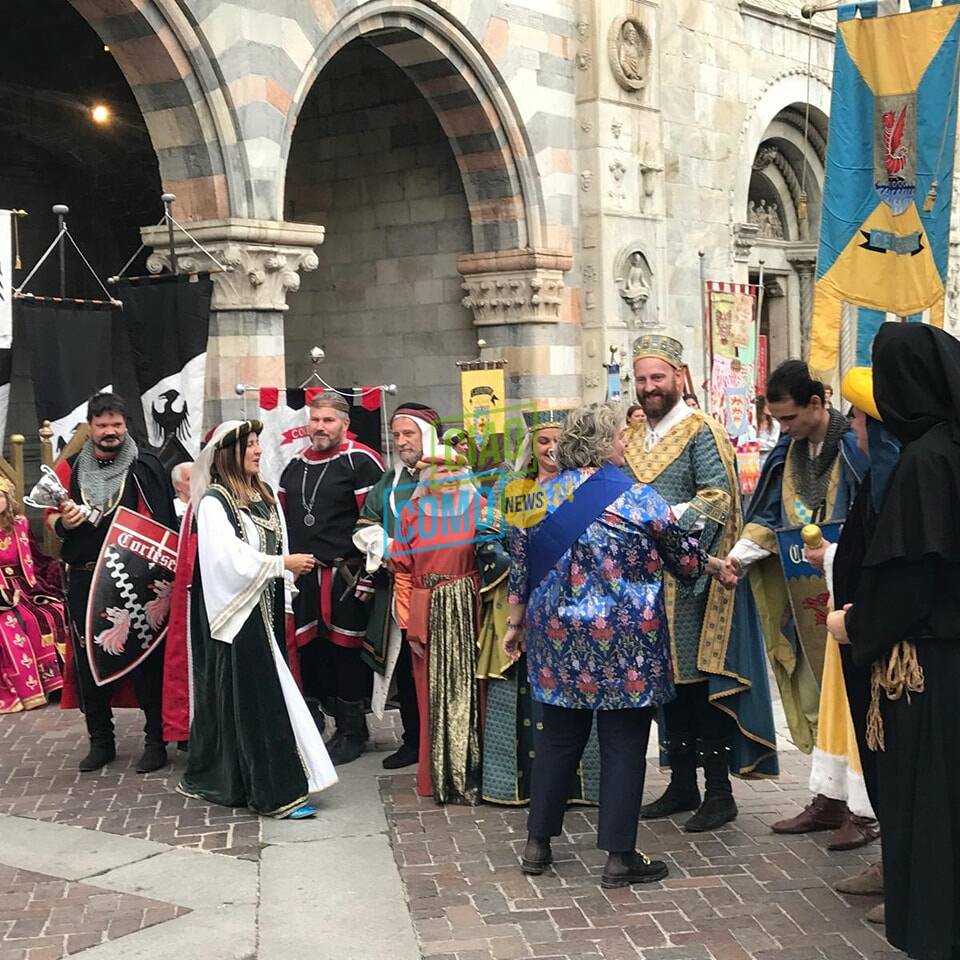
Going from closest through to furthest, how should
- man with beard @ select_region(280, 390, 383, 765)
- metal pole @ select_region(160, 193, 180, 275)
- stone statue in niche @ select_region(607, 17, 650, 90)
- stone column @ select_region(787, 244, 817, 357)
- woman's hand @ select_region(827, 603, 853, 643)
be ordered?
woman's hand @ select_region(827, 603, 853, 643) → man with beard @ select_region(280, 390, 383, 765) → metal pole @ select_region(160, 193, 180, 275) → stone statue in niche @ select_region(607, 17, 650, 90) → stone column @ select_region(787, 244, 817, 357)

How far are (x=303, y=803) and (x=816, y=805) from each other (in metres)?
2.03

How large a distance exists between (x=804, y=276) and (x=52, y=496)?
12.8 metres

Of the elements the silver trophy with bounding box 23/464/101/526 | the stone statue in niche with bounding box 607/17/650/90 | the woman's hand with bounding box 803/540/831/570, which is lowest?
the woman's hand with bounding box 803/540/831/570

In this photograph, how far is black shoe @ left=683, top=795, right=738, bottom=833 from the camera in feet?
17.5

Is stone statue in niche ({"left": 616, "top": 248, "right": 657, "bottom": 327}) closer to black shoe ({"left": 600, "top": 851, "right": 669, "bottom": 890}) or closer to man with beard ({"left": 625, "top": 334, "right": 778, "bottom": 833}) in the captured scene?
man with beard ({"left": 625, "top": 334, "right": 778, "bottom": 833})

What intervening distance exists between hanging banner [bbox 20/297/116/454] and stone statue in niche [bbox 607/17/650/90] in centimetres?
644

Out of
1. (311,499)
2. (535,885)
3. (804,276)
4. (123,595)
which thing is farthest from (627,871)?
(804,276)

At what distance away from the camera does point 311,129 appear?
13617mm

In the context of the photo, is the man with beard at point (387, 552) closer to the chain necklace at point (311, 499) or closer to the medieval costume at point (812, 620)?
the chain necklace at point (311, 499)

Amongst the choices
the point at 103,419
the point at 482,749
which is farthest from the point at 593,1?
the point at 482,749

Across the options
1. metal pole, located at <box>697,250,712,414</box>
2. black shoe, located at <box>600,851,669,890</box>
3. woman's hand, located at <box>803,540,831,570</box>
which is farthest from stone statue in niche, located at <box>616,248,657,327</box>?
black shoe, located at <box>600,851,669,890</box>

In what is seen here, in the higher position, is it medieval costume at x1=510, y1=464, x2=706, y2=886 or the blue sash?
the blue sash

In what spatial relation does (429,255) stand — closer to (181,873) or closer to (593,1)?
(593,1)

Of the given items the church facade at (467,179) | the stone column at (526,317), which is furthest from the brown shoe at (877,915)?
the stone column at (526,317)
